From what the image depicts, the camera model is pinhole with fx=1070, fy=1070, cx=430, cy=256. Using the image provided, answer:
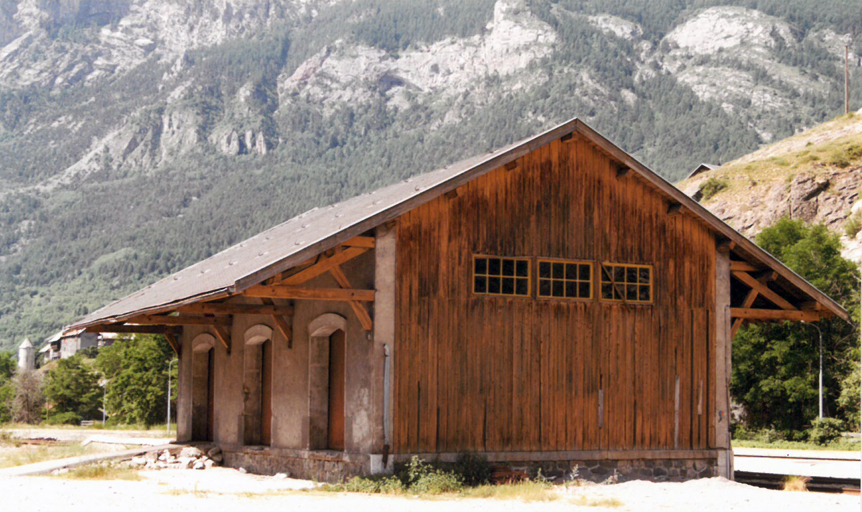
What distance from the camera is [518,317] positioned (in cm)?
2081

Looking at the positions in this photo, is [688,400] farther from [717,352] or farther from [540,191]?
[540,191]

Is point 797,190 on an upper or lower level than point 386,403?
upper

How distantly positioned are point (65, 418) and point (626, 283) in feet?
279

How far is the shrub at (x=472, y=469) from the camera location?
762 inches

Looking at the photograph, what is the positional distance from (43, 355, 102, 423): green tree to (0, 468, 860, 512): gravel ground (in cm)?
8447

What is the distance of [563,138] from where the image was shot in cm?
2144

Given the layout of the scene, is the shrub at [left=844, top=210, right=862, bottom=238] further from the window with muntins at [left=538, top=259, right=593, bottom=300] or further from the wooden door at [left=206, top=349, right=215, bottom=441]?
the window with muntins at [left=538, top=259, right=593, bottom=300]

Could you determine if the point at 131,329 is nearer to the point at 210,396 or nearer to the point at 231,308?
the point at 210,396

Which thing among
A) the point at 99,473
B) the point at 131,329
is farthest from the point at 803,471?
the point at 131,329

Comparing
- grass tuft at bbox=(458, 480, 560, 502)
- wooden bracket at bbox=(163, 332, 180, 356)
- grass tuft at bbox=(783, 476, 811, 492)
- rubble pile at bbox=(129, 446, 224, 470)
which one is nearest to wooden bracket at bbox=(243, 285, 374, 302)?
grass tuft at bbox=(458, 480, 560, 502)

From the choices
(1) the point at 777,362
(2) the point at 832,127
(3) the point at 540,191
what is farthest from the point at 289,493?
(2) the point at 832,127

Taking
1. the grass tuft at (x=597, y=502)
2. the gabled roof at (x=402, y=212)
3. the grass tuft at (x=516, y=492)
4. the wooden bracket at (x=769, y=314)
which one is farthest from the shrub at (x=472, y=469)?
the wooden bracket at (x=769, y=314)

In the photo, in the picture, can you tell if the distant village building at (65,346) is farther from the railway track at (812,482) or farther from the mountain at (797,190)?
the railway track at (812,482)

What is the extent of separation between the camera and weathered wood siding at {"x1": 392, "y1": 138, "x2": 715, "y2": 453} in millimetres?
19953
